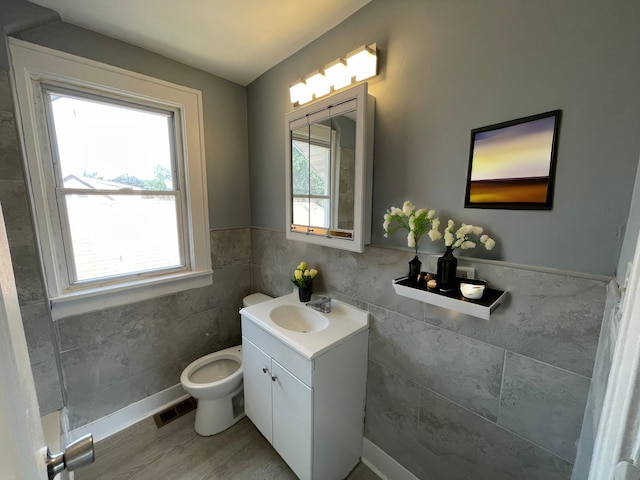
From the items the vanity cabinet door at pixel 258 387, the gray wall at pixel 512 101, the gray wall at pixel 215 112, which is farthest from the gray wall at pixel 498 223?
the gray wall at pixel 215 112

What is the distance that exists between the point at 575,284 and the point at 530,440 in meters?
0.61

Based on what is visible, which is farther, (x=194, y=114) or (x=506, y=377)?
(x=194, y=114)

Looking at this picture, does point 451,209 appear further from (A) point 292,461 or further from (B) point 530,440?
(A) point 292,461

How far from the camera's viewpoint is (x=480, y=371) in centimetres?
100

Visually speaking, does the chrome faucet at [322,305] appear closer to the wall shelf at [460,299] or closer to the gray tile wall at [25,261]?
the wall shelf at [460,299]

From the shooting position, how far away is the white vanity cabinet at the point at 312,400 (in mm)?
1171

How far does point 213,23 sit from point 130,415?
2.54 m

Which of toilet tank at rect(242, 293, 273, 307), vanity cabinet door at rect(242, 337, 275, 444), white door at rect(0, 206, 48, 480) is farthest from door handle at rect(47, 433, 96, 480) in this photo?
toilet tank at rect(242, 293, 273, 307)

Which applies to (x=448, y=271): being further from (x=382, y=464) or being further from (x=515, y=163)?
(x=382, y=464)

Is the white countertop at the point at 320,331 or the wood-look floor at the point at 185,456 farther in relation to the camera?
the wood-look floor at the point at 185,456

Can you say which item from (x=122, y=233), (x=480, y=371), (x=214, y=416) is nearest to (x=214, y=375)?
(x=214, y=416)

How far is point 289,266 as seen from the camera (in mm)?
1865

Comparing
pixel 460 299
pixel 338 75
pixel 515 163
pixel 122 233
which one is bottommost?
pixel 460 299

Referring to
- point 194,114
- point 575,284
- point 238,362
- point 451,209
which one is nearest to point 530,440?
point 575,284
